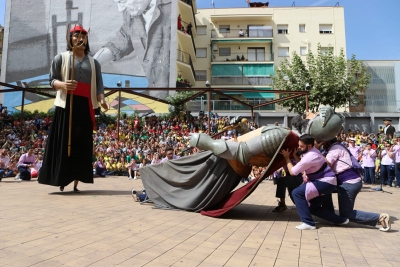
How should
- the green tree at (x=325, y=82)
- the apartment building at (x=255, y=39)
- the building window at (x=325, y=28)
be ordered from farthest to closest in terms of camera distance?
the building window at (x=325, y=28)
the apartment building at (x=255, y=39)
the green tree at (x=325, y=82)

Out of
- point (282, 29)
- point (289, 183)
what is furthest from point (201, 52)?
point (289, 183)

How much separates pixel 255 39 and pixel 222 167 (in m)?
34.4

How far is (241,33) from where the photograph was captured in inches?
1502

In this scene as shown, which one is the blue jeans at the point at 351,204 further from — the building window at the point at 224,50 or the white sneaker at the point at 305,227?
the building window at the point at 224,50

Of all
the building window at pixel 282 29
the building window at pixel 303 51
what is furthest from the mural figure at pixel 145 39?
the building window at pixel 303 51

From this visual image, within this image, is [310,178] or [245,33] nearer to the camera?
[310,178]

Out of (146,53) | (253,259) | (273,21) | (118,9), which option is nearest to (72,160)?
(253,259)

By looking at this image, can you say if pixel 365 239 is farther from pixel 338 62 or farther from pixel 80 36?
pixel 338 62

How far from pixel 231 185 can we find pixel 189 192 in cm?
73

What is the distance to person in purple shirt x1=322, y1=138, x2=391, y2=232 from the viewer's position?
4.79 m

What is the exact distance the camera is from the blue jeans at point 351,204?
15.6 ft

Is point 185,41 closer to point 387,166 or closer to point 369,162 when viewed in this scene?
point 369,162

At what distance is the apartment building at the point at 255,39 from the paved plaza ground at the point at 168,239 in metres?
31.9

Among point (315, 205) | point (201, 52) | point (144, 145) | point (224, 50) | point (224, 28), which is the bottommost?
point (315, 205)
